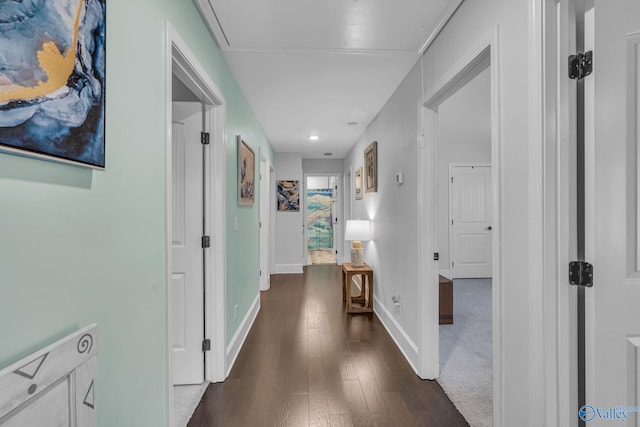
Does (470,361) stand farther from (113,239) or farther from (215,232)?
(113,239)

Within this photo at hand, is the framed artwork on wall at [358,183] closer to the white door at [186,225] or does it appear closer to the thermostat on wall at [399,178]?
the thermostat on wall at [399,178]

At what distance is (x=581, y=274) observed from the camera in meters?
1.12

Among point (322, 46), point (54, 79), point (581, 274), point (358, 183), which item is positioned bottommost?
point (581, 274)

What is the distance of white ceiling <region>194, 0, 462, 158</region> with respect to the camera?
1.77 m

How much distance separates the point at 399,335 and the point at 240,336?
4.68ft

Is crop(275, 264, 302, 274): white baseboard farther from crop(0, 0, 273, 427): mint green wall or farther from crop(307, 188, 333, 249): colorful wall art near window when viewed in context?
crop(0, 0, 273, 427): mint green wall

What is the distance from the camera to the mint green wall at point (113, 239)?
2.32 ft

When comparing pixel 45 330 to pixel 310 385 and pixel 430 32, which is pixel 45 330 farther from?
pixel 430 32

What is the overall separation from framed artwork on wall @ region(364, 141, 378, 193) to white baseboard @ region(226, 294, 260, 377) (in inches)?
78.9

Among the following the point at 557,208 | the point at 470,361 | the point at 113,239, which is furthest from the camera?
the point at 470,361

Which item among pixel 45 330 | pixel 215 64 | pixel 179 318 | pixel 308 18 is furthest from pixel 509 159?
pixel 179 318

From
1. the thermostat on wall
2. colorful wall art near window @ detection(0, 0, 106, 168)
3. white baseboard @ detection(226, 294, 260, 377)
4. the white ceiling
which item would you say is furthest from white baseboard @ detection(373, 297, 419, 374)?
colorful wall art near window @ detection(0, 0, 106, 168)

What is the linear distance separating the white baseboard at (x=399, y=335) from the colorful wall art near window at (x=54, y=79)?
240 cm

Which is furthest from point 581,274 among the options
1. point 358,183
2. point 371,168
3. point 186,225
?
point 358,183
